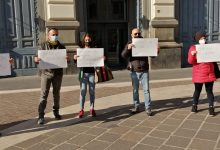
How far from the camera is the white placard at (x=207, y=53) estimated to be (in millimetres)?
5984

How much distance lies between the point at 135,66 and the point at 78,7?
7513mm

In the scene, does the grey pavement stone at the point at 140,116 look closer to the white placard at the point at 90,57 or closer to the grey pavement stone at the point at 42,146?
the white placard at the point at 90,57

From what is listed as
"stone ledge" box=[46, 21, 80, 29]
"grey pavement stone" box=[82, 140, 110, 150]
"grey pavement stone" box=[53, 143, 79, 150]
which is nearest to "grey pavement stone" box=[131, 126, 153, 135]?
"grey pavement stone" box=[82, 140, 110, 150]

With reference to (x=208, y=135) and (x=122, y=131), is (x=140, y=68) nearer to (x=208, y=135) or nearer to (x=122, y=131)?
(x=122, y=131)

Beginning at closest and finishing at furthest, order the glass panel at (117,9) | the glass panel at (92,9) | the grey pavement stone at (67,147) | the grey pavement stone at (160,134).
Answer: the grey pavement stone at (67,147), the grey pavement stone at (160,134), the glass panel at (92,9), the glass panel at (117,9)

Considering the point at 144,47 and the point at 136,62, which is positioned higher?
the point at 144,47

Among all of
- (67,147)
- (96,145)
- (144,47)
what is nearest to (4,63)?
(67,147)

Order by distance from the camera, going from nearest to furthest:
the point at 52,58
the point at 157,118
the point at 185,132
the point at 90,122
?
1. the point at 185,132
2. the point at 52,58
3. the point at 90,122
4. the point at 157,118

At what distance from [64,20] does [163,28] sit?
458cm

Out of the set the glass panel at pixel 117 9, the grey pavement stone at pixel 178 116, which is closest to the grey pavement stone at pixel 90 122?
the grey pavement stone at pixel 178 116

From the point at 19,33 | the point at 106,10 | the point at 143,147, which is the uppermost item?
the point at 106,10

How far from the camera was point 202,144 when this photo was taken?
15.1ft

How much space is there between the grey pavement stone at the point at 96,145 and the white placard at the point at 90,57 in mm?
1743

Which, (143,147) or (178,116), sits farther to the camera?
(178,116)
